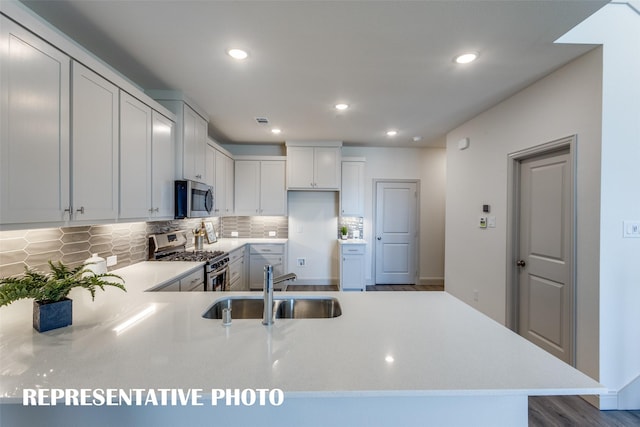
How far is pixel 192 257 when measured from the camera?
113 inches

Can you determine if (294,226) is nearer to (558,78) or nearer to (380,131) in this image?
(380,131)

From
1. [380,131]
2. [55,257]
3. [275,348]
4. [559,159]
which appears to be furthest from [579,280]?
[55,257]

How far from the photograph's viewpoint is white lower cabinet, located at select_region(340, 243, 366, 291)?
4.51 meters

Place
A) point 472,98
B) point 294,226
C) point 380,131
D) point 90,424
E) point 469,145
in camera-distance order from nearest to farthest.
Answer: point 90,424, point 472,98, point 469,145, point 380,131, point 294,226

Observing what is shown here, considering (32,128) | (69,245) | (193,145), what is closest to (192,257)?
(69,245)

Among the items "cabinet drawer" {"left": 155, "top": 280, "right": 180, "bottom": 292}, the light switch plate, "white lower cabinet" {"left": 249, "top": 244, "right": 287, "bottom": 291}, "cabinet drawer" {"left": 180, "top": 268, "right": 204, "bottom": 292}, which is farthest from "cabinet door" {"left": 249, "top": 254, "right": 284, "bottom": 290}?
the light switch plate

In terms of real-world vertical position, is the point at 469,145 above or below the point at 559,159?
above

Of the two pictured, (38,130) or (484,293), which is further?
(484,293)

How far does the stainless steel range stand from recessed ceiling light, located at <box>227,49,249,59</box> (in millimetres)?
1883

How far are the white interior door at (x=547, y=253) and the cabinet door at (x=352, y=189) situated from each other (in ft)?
8.12

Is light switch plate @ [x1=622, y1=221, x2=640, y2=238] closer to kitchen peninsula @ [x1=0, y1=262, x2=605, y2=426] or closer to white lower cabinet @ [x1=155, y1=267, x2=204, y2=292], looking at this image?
kitchen peninsula @ [x1=0, y1=262, x2=605, y2=426]

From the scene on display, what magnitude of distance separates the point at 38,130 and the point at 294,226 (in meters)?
3.88

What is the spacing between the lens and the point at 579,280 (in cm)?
205

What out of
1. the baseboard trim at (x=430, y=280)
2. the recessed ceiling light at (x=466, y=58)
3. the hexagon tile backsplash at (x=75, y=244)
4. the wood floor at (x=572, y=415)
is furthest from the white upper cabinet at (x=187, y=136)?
the baseboard trim at (x=430, y=280)
